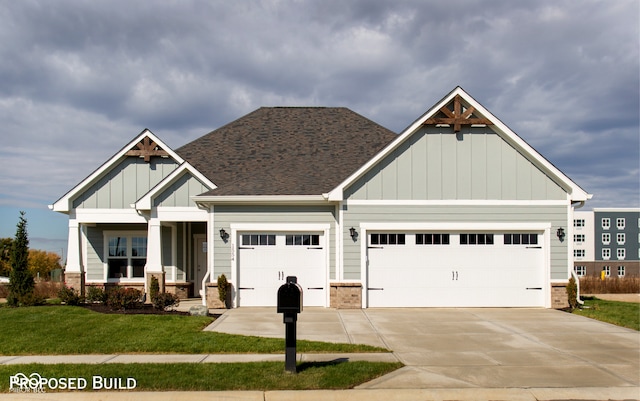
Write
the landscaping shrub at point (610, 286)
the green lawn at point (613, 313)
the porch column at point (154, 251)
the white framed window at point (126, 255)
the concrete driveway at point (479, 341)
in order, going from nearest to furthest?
the concrete driveway at point (479, 341) → the green lawn at point (613, 313) → the porch column at point (154, 251) → the white framed window at point (126, 255) → the landscaping shrub at point (610, 286)

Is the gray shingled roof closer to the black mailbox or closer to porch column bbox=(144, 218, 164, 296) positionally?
porch column bbox=(144, 218, 164, 296)

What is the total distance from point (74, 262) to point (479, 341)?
48.1 ft

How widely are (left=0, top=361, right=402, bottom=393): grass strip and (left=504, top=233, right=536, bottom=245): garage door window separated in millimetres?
8968

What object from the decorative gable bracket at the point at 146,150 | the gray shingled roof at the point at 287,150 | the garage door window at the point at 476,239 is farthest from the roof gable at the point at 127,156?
the garage door window at the point at 476,239

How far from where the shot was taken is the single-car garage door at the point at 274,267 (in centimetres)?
1623

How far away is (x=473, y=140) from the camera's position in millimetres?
16266

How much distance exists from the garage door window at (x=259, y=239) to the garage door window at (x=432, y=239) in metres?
4.59

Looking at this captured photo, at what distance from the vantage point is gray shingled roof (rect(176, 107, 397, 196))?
17078 mm

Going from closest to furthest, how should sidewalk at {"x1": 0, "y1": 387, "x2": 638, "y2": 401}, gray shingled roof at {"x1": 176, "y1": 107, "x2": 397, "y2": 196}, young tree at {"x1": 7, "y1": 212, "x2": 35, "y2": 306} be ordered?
sidewalk at {"x1": 0, "y1": 387, "x2": 638, "y2": 401} < young tree at {"x1": 7, "y1": 212, "x2": 35, "y2": 306} < gray shingled roof at {"x1": 176, "y1": 107, "x2": 397, "y2": 196}

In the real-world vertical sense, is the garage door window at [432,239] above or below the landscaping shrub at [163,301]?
above

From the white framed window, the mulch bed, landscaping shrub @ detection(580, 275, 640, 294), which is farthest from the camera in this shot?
landscaping shrub @ detection(580, 275, 640, 294)

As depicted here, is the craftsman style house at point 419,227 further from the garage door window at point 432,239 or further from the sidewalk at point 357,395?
the sidewalk at point 357,395

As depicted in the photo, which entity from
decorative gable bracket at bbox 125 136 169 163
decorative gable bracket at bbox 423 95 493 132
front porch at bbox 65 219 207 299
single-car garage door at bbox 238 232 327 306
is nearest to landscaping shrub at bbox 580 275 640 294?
decorative gable bracket at bbox 423 95 493 132

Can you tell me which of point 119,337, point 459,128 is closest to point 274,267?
point 119,337
